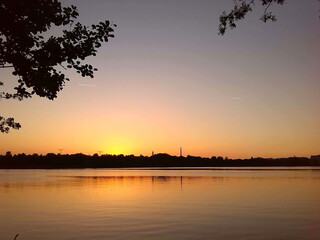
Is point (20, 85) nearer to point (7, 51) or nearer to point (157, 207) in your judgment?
point (7, 51)

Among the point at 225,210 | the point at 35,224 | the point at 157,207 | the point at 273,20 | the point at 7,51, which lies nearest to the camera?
the point at 7,51

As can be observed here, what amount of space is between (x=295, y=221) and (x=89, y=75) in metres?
28.4

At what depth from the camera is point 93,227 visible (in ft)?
98.1

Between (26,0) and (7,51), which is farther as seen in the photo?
(7,51)

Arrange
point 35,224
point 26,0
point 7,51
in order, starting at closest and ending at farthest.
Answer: point 26,0 → point 7,51 → point 35,224

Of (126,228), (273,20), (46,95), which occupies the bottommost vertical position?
(126,228)

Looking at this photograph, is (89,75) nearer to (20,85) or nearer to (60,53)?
(60,53)

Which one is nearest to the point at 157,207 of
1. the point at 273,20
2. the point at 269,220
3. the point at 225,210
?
the point at 225,210

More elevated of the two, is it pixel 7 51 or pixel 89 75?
pixel 7 51

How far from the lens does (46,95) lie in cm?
1001

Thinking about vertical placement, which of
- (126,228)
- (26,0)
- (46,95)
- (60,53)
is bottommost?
(126,228)

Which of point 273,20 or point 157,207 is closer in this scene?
point 273,20

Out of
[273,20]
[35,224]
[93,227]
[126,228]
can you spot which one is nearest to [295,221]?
[126,228]

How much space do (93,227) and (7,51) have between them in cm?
2240
